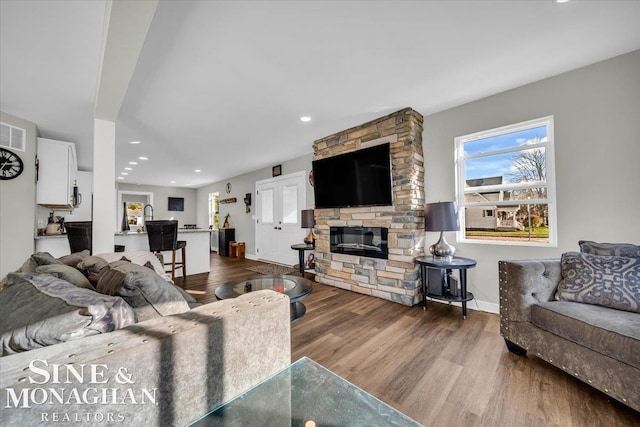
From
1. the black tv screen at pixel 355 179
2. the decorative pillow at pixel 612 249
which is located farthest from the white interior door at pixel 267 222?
the decorative pillow at pixel 612 249

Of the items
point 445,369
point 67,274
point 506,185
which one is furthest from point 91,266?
point 506,185

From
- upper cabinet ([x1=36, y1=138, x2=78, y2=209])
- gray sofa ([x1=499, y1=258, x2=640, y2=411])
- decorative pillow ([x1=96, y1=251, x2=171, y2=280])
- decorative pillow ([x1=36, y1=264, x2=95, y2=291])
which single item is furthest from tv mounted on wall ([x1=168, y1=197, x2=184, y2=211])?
gray sofa ([x1=499, y1=258, x2=640, y2=411])

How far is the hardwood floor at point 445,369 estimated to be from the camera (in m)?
1.37

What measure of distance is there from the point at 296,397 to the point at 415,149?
116 inches

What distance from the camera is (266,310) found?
106 cm

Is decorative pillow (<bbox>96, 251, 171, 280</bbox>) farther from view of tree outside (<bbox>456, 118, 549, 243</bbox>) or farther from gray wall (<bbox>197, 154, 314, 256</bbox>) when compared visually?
view of tree outside (<bbox>456, 118, 549, 243</bbox>)

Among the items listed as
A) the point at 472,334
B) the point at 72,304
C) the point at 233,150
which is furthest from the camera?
the point at 233,150

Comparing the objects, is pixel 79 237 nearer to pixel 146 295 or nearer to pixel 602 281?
pixel 146 295

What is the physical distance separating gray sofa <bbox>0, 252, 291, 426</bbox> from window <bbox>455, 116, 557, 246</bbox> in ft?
9.03

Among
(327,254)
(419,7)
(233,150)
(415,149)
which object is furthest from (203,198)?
(419,7)

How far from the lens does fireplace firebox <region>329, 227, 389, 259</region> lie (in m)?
3.30

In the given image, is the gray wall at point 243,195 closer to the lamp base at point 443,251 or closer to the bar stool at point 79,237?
the lamp base at point 443,251

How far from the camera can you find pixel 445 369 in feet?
5.78

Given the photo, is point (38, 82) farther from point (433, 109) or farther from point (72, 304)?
point (433, 109)
